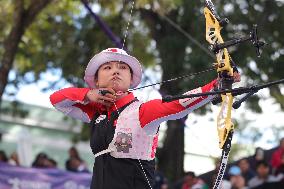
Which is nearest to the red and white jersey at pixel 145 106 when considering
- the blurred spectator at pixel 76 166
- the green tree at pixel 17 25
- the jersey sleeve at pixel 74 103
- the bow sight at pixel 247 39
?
the jersey sleeve at pixel 74 103

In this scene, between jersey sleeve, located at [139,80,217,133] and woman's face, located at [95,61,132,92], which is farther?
woman's face, located at [95,61,132,92]

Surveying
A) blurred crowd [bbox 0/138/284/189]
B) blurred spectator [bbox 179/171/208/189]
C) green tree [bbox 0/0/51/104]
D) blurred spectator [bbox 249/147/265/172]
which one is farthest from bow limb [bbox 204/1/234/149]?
green tree [bbox 0/0/51/104]

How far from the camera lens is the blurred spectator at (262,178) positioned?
27.1ft

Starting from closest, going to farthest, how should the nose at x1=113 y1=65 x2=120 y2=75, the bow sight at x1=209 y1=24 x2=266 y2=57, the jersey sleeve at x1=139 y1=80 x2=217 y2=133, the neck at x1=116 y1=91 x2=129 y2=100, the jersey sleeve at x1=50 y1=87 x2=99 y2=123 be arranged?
the bow sight at x1=209 y1=24 x2=266 y2=57, the jersey sleeve at x1=139 y1=80 x2=217 y2=133, the neck at x1=116 y1=91 x2=129 y2=100, the nose at x1=113 y1=65 x2=120 y2=75, the jersey sleeve at x1=50 y1=87 x2=99 y2=123

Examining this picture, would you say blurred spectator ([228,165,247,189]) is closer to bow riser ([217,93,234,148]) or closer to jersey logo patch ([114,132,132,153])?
jersey logo patch ([114,132,132,153])

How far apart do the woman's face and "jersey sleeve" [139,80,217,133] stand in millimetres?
306

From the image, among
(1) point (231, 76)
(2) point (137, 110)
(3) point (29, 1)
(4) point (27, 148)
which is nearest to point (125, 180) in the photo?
(2) point (137, 110)

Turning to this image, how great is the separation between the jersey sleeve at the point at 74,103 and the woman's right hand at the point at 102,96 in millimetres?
131

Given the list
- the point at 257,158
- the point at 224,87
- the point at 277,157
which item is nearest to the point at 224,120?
the point at 224,87

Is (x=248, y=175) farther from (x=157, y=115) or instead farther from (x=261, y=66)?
(x=157, y=115)

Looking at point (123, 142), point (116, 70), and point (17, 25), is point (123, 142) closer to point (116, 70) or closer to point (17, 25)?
point (116, 70)

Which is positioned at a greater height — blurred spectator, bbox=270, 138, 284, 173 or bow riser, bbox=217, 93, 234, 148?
blurred spectator, bbox=270, 138, 284, 173

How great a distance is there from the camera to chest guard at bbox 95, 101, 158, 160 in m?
3.72

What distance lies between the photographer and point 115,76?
400cm
